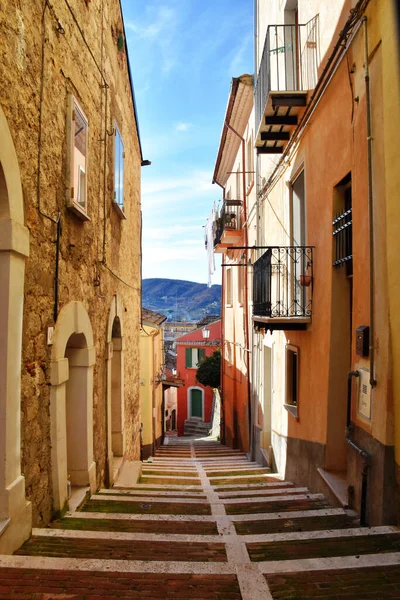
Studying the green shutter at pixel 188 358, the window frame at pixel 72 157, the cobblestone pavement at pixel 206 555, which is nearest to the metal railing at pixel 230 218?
the window frame at pixel 72 157

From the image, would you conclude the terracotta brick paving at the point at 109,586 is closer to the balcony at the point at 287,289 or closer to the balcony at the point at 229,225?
the balcony at the point at 287,289

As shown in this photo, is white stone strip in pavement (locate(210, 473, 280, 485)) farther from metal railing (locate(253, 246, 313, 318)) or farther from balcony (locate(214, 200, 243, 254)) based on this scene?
balcony (locate(214, 200, 243, 254))

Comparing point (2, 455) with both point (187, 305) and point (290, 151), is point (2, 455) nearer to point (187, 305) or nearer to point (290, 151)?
point (290, 151)

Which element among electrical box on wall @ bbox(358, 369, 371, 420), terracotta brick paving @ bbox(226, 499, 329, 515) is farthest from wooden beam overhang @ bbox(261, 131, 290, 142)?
terracotta brick paving @ bbox(226, 499, 329, 515)

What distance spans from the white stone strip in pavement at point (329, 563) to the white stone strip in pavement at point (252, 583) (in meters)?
0.07

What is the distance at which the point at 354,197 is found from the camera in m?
4.93

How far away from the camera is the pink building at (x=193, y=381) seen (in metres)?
31.0

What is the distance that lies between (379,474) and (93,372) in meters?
3.87

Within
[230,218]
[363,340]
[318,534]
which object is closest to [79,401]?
[318,534]

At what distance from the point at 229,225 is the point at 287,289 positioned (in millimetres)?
6896

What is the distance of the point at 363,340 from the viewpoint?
177 inches

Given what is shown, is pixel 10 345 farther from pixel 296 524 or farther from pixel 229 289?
pixel 229 289

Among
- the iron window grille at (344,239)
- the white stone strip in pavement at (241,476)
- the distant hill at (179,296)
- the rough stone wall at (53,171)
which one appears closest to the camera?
the rough stone wall at (53,171)

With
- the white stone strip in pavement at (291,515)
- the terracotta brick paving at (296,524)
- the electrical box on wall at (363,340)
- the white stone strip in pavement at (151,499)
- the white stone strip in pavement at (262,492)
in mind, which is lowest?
the white stone strip in pavement at (262,492)
